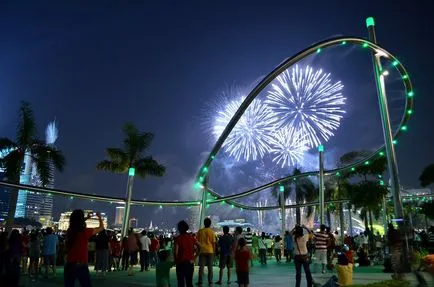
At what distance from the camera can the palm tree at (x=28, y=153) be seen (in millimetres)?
25953

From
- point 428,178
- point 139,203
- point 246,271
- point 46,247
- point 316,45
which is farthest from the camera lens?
point 428,178

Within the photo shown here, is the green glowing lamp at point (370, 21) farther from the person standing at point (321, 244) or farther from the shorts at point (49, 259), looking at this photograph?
the shorts at point (49, 259)

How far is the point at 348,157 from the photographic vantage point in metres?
50.1

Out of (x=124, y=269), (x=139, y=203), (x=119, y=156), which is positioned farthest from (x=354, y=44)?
(x=119, y=156)

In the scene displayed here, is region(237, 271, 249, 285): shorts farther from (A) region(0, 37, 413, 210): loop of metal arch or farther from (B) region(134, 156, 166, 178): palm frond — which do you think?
(B) region(134, 156, 166, 178): palm frond

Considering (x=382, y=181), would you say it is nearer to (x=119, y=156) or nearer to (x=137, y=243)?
(x=119, y=156)

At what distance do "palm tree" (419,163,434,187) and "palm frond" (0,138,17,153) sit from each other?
3854 centimetres

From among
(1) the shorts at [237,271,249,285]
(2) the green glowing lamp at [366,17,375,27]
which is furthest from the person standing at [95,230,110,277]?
(2) the green glowing lamp at [366,17,375,27]

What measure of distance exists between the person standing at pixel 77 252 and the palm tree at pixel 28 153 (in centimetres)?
1996

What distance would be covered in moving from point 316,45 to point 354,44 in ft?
6.07

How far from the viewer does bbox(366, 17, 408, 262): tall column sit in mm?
15484

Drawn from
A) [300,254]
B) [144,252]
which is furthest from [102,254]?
[300,254]

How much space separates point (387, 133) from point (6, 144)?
22.8 meters

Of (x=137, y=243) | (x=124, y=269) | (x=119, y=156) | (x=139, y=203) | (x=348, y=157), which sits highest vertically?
(x=348, y=157)
